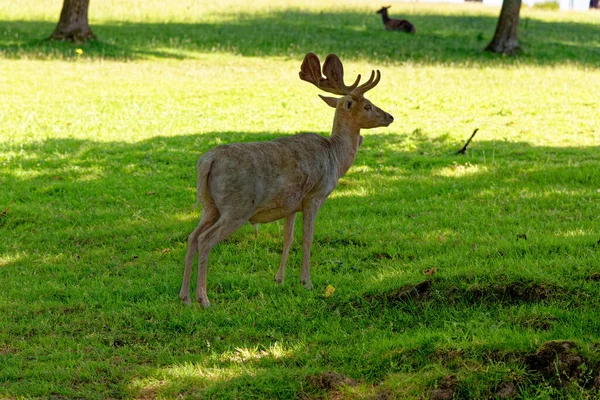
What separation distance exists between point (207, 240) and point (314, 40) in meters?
25.3

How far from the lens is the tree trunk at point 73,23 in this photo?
28.4 meters

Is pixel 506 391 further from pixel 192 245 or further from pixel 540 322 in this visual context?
pixel 192 245

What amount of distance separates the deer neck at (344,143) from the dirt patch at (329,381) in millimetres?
3072

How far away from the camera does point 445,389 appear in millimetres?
5699

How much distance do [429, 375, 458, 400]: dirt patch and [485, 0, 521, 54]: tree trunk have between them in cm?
2576

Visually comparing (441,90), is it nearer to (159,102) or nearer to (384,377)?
(159,102)

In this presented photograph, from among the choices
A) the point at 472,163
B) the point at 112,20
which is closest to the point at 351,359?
the point at 472,163

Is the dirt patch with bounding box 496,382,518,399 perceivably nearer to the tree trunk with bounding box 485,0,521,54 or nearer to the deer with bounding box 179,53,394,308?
the deer with bounding box 179,53,394,308

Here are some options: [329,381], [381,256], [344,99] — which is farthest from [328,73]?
[329,381]

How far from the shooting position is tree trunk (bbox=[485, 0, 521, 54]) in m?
30.0

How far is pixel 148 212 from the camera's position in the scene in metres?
11.0

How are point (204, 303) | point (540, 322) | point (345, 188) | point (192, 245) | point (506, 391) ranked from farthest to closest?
point (345, 188)
point (192, 245)
point (204, 303)
point (540, 322)
point (506, 391)

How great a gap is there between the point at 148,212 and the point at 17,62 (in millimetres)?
15693

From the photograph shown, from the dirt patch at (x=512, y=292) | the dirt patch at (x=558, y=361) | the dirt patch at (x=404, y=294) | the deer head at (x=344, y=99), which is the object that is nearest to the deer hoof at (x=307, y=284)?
the dirt patch at (x=404, y=294)
